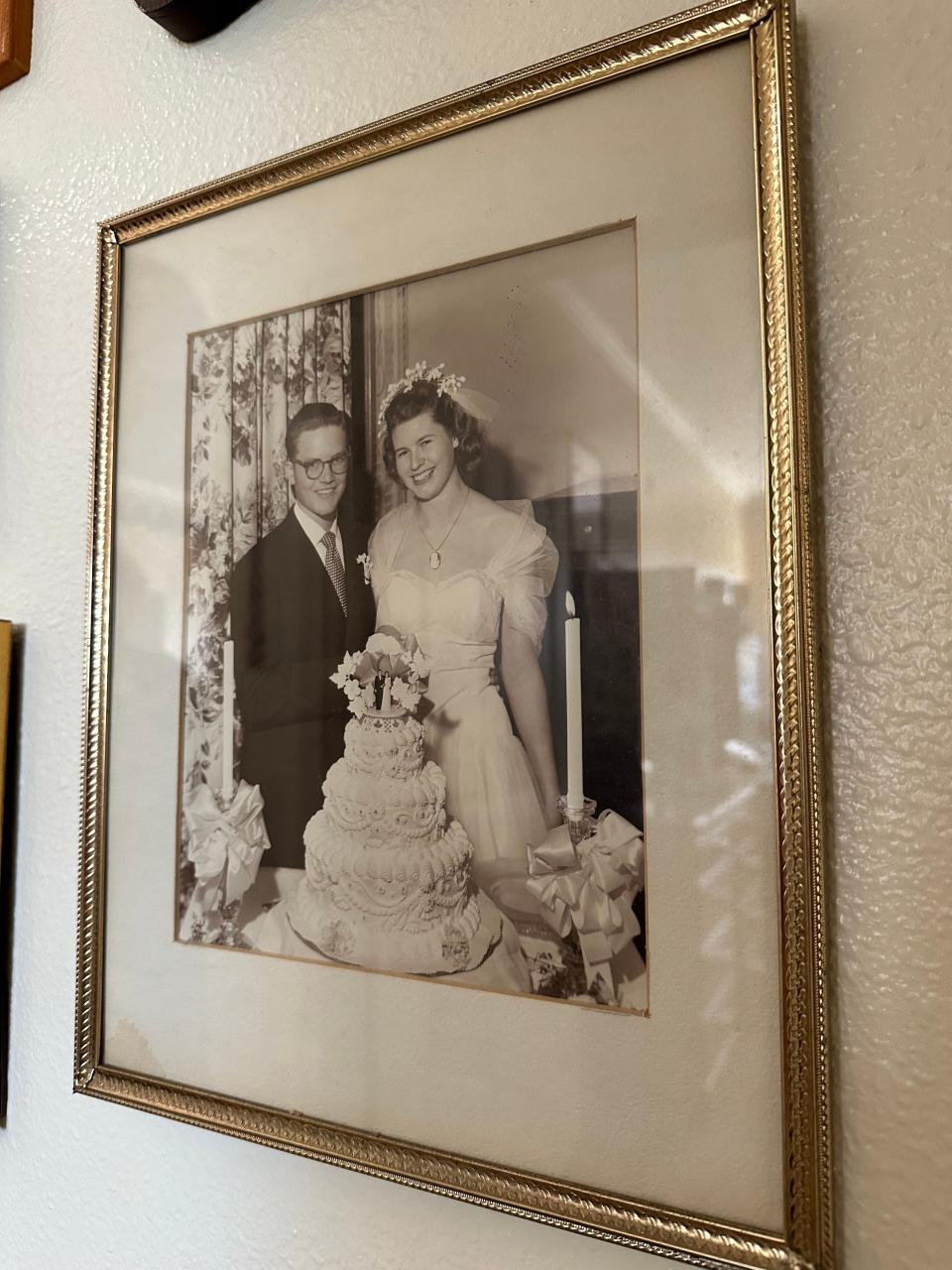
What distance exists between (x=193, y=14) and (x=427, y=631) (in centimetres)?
52

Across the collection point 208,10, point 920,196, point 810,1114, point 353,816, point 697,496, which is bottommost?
point 810,1114

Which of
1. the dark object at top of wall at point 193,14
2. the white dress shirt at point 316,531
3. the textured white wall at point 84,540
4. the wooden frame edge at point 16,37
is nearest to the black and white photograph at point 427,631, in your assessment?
the white dress shirt at point 316,531

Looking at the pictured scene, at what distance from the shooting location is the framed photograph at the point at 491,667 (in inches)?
19.3

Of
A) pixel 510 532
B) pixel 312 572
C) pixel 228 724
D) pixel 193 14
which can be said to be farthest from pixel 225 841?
pixel 193 14

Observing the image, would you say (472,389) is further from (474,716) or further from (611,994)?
(611,994)

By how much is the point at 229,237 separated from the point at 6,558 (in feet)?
1.14

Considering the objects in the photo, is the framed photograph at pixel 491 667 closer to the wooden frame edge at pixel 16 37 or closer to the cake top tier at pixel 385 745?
the cake top tier at pixel 385 745

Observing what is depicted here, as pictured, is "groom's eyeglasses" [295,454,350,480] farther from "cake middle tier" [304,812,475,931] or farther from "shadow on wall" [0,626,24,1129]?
"shadow on wall" [0,626,24,1129]

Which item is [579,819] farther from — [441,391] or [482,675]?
[441,391]

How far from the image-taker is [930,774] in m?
0.47

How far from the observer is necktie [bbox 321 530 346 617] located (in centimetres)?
63

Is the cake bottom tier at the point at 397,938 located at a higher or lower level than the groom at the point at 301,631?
lower

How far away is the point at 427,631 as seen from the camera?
0.59 metres

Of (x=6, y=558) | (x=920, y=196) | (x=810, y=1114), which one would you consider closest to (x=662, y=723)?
(x=810, y=1114)
